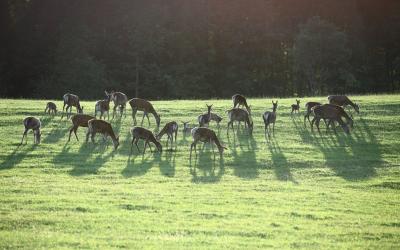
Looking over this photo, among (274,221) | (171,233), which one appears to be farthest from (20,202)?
(274,221)

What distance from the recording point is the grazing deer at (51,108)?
1283 inches

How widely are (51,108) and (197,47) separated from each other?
137 ft

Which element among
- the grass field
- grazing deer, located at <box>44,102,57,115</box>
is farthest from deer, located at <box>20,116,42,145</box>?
grazing deer, located at <box>44,102,57,115</box>

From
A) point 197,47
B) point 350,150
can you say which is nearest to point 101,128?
point 350,150

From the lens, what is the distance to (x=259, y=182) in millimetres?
21125

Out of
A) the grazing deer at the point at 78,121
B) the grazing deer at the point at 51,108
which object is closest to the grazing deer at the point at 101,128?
the grazing deer at the point at 78,121

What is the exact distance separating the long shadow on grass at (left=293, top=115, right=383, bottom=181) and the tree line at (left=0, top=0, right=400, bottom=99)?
36.0m

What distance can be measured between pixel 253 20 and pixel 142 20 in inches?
527

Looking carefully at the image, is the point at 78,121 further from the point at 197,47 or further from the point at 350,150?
the point at 197,47

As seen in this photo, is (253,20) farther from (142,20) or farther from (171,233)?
(171,233)

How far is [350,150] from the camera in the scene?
86.8ft

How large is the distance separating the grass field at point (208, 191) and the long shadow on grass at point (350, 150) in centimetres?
5

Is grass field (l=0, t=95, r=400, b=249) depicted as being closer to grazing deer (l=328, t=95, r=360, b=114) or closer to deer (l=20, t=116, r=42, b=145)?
deer (l=20, t=116, r=42, b=145)

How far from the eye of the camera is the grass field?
48.6ft
